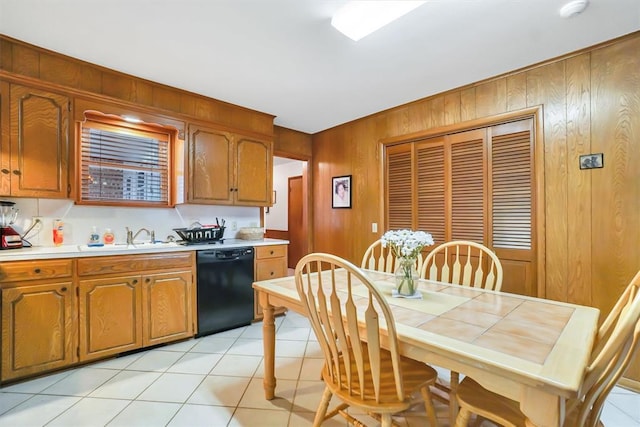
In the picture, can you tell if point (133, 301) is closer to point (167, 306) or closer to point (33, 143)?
point (167, 306)

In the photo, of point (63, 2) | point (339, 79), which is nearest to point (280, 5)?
point (339, 79)

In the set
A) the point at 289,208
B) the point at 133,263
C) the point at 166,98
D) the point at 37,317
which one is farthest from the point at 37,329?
the point at 289,208

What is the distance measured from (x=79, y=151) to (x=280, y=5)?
2196 mm

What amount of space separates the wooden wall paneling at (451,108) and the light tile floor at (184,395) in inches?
93.9

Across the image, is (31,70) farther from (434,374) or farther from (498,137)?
(498,137)

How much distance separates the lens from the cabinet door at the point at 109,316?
2182 mm

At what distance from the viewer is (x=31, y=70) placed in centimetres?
217

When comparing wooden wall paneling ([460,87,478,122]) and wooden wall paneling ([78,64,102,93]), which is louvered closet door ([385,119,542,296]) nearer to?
wooden wall paneling ([460,87,478,122])

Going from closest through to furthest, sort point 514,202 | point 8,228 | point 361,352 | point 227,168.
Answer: point 361,352 → point 8,228 → point 514,202 → point 227,168

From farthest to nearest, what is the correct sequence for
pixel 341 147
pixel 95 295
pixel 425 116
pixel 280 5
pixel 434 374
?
pixel 341 147 → pixel 425 116 → pixel 95 295 → pixel 280 5 → pixel 434 374

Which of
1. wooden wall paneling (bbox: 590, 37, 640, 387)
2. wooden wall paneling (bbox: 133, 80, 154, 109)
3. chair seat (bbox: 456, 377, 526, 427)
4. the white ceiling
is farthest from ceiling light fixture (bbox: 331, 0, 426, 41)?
chair seat (bbox: 456, 377, 526, 427)

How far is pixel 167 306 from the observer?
101 inches

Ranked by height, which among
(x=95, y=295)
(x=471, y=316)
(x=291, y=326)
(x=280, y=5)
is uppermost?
(x=280, y=5)

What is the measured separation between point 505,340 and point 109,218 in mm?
3160
